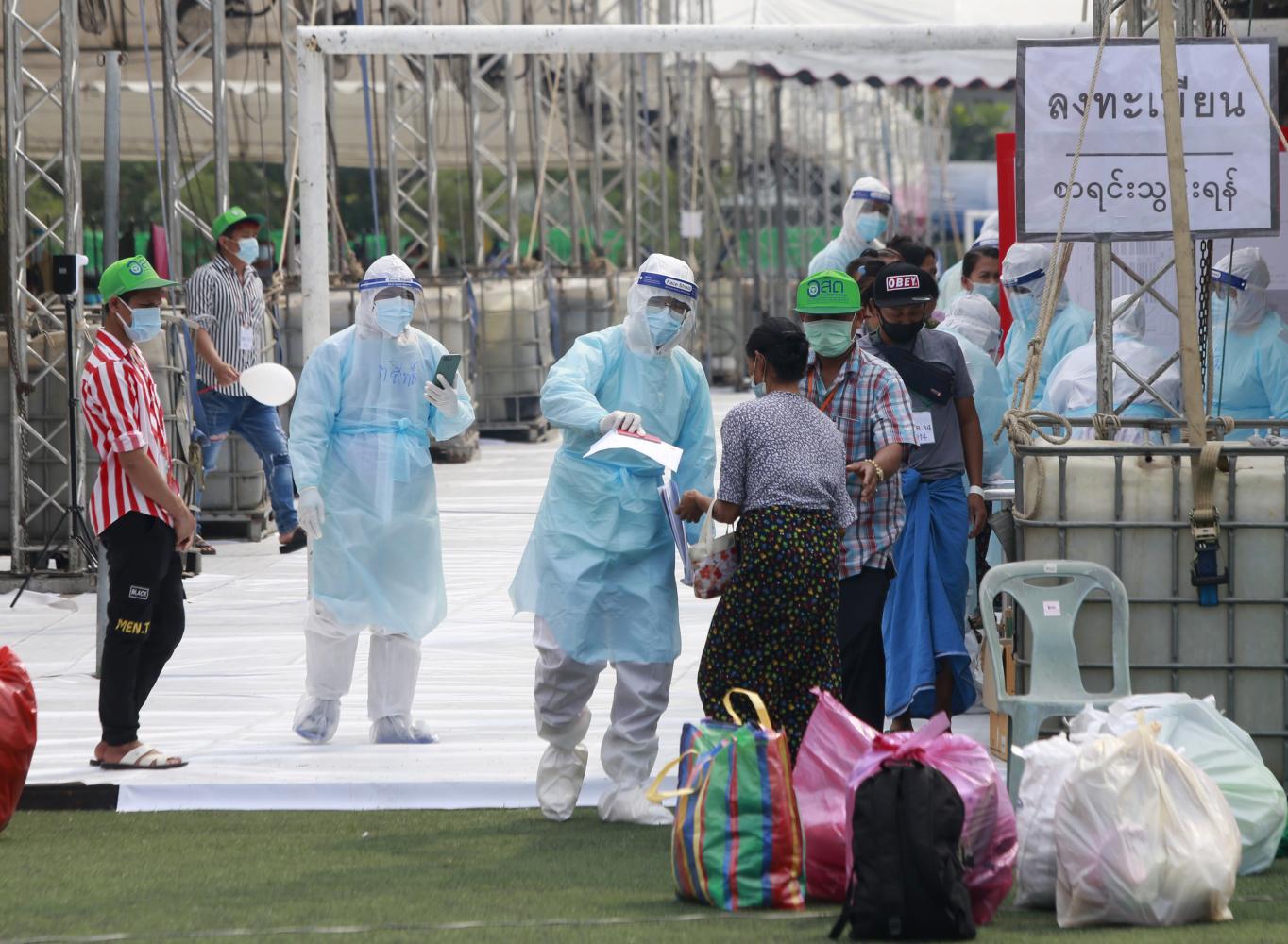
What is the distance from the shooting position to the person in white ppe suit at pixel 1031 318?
27.9ft

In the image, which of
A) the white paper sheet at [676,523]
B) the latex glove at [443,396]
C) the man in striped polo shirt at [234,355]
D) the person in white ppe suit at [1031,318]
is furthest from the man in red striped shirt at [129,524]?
the man in striped polo shirt at [234,355]

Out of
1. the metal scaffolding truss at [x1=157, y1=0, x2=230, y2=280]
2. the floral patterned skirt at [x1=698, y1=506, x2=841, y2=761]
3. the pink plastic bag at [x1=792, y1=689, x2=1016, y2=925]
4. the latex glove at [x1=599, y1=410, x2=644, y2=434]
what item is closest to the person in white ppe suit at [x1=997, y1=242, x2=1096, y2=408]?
the latex glove at [x1=599, y1=410, x2=644, y2=434]

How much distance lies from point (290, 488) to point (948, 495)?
17.5 feet

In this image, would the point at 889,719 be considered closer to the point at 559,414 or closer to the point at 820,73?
the point at 559,414

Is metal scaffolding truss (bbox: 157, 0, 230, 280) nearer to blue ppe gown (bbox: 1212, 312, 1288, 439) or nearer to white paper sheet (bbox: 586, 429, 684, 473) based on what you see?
blue ppe gown (bbox: 1212, 312, 1288, 439)

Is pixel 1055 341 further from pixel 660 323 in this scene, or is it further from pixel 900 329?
pixel 660 323

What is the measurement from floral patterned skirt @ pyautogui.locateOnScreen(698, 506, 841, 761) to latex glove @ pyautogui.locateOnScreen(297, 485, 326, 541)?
193cm

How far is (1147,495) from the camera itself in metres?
5.35

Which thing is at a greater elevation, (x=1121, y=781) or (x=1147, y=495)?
(x=1147, y=495)

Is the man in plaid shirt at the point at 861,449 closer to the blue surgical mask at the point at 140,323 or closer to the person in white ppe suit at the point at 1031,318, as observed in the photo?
the blue surgical mask at the point at 140,323

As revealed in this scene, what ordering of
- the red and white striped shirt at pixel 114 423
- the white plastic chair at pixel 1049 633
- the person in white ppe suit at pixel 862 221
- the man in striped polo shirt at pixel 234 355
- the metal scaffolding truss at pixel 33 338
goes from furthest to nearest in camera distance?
the man in striped polo shirt at pixel 234 355
the person in white ppe suit at pixel 862 221
the metal scaffolding truss at pixel 33 338
the red and white striped shirt at pixel 114 423
the white plastic chair at pixel 1049 633

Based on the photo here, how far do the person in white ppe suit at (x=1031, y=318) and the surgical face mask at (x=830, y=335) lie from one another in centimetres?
288

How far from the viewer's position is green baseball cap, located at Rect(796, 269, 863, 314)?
567 cm

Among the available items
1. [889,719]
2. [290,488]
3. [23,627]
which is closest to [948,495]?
[889,719]
